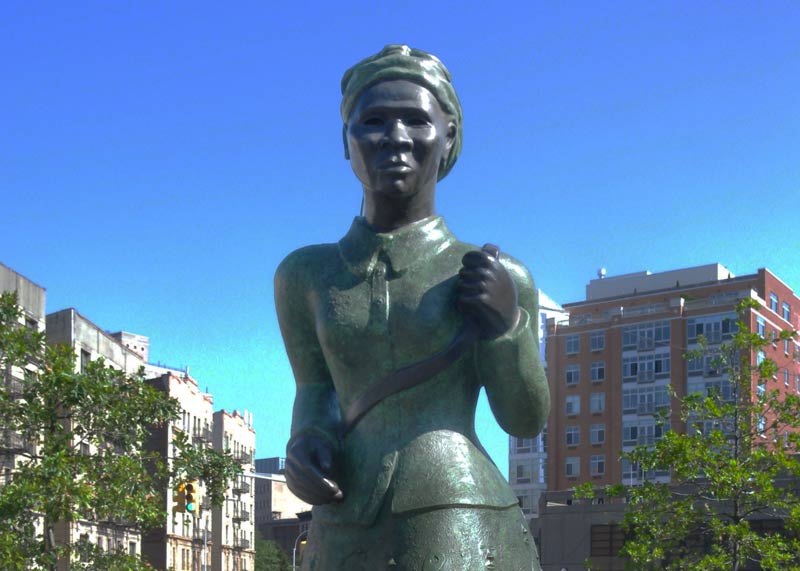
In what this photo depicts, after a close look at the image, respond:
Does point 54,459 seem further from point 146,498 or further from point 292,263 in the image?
point 292,263

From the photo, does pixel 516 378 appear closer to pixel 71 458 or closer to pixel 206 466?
pixel 71 458

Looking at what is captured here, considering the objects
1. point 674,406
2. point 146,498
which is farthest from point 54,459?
point 674,406

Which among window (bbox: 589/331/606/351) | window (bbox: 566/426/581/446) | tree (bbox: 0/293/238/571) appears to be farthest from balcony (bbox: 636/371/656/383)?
tree (bbox: 0/293/238/571)

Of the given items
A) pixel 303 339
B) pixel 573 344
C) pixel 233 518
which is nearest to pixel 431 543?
pixel 303 339

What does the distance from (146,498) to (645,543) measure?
8.45 meters

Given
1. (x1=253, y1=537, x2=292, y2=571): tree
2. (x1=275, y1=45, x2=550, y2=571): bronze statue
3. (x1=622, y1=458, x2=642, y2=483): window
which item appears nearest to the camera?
(x1=275, y1=45, x2=550, y2=571): bronze statue

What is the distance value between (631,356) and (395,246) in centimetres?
7865

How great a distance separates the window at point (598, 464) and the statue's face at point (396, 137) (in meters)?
78.4

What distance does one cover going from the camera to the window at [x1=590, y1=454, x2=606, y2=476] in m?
82.2

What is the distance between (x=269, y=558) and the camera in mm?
111375

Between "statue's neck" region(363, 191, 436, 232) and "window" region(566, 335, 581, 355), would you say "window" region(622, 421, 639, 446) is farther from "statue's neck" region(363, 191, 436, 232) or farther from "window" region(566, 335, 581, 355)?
"statue's neck" region(363, 191, 436, 232)

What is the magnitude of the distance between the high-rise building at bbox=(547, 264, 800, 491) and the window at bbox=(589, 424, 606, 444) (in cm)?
6

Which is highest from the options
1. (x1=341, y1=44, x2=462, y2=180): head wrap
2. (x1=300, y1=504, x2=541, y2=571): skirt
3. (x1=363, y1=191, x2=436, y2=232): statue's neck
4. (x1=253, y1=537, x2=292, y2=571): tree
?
(x1=341, y1=44, x2=462, y2=180): head wrap

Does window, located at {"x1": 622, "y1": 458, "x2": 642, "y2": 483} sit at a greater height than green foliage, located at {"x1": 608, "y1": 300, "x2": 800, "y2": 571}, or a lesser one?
greater
